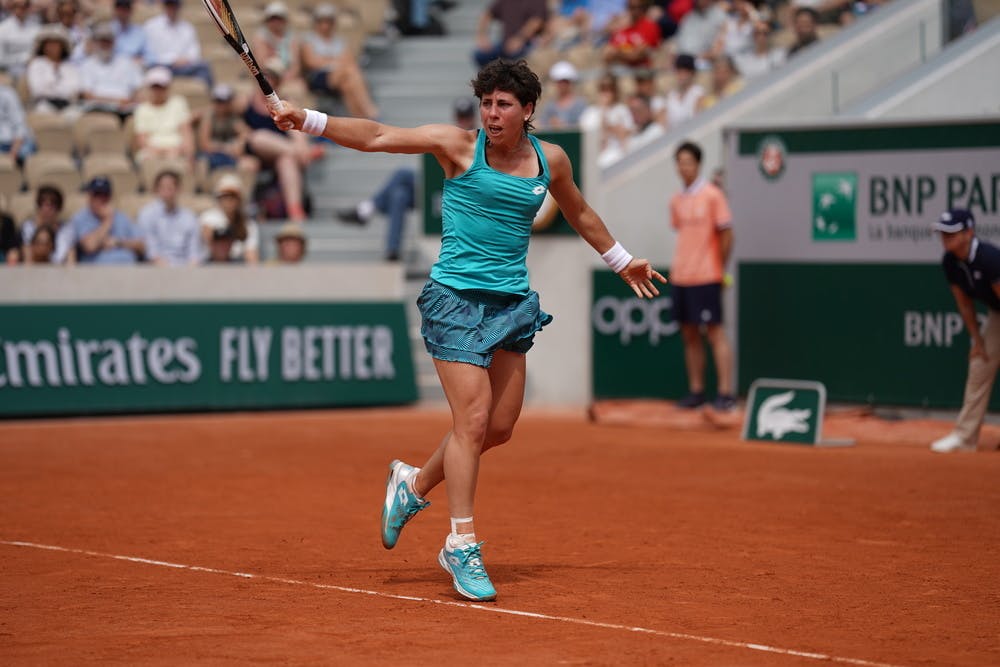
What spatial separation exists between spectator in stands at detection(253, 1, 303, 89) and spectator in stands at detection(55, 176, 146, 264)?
3594 mm

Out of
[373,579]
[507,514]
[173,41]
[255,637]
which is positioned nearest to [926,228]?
[507,514]

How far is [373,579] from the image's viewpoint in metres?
7.00

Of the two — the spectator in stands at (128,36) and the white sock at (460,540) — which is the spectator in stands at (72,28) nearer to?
the spectator in stands at (128,36)

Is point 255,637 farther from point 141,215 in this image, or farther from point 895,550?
point 141,215

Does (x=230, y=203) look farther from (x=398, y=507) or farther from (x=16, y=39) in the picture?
(x=398, y=507)

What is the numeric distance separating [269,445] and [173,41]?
7943 mm

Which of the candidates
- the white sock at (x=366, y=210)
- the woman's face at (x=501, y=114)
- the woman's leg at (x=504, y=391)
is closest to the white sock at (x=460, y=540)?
the woman's leg at (x=504, y=391)

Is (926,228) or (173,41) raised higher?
(173,41)

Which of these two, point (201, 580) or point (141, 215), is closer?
point (201, 580)

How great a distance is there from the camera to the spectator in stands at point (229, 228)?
15.5 metres

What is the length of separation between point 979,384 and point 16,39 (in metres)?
12.0

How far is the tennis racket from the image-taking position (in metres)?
6.30

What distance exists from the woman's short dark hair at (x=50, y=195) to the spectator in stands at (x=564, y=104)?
18.2ft

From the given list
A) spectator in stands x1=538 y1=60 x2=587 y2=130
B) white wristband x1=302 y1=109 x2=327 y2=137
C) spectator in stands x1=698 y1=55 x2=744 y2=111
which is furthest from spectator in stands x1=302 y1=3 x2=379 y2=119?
white wristband x1=302 y1=109 x2=327 y2=137
